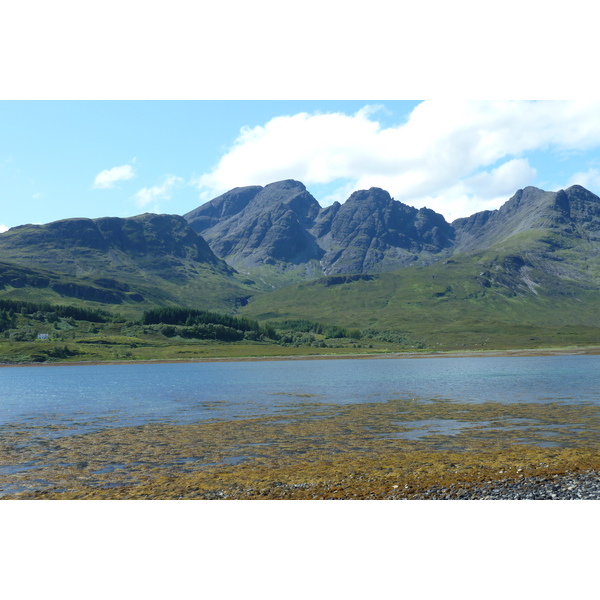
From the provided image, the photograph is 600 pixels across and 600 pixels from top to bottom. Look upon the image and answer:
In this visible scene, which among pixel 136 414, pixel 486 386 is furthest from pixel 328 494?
pixel 486 386

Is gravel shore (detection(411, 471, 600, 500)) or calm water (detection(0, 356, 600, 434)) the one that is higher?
gravel shore (detection(411, 471, 600, 500))

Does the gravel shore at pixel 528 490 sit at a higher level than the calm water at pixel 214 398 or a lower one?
higher

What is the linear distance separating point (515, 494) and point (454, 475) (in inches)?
166

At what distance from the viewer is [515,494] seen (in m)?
24.8

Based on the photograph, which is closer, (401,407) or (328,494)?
(328,494)

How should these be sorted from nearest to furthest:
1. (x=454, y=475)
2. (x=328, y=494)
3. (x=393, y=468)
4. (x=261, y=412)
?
(x=328, y=494) < (x=454, y=475) < (x=393, y=468) < (x=261, y=412)

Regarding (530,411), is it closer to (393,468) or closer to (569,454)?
(569,454)

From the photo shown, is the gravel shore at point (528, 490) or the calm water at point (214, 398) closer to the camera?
the gravel shore at point (528, 490)

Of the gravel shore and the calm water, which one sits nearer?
the gravel shore

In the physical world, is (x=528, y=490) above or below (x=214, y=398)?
above

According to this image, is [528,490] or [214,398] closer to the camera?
[528,490]
